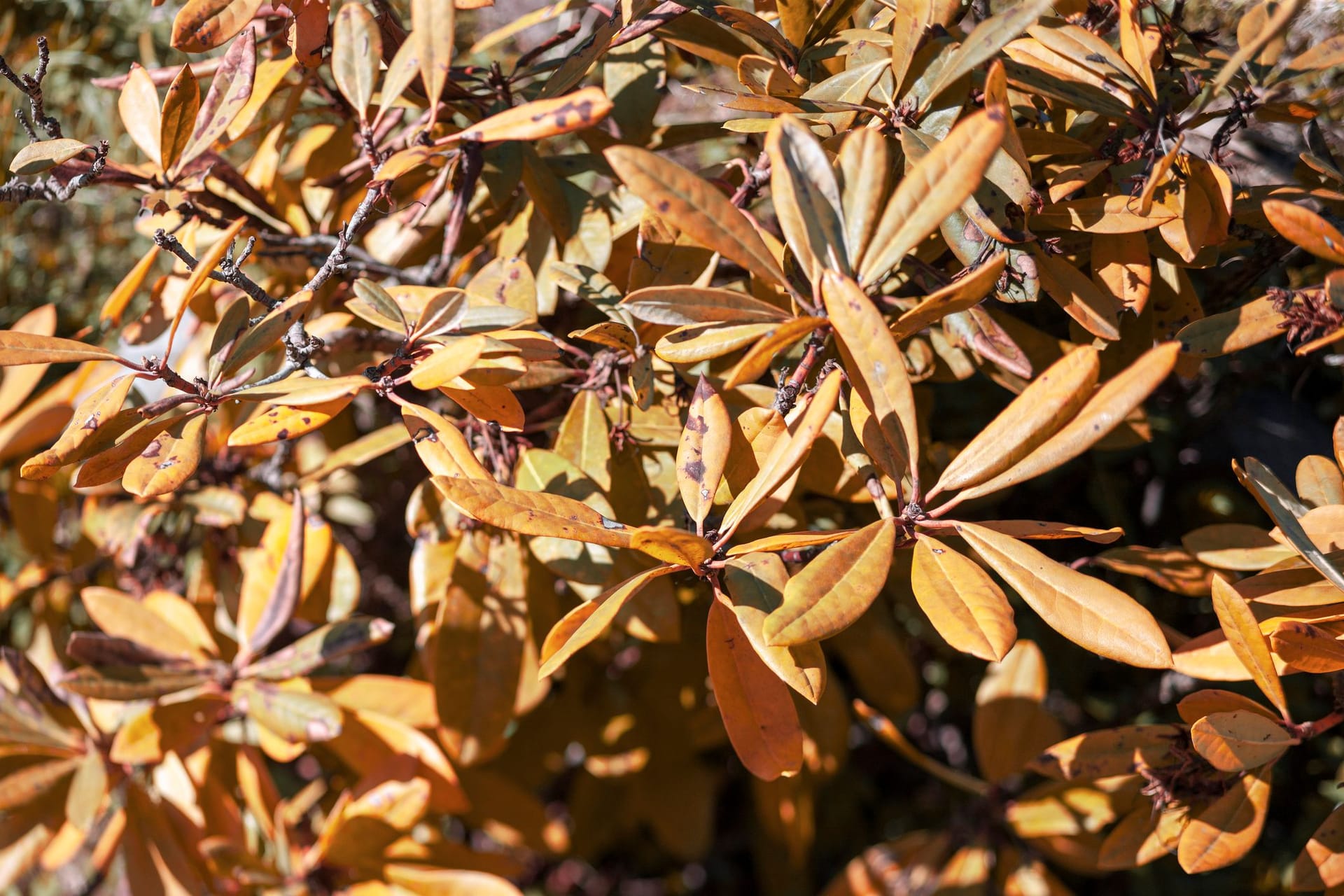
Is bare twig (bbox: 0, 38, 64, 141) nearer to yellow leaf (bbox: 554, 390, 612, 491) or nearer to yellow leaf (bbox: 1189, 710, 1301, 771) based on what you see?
yellow leaf (bbox: 554, 390, 612, 491)

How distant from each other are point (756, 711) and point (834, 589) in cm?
17

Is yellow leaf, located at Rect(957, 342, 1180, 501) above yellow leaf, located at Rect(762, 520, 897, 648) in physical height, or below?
above

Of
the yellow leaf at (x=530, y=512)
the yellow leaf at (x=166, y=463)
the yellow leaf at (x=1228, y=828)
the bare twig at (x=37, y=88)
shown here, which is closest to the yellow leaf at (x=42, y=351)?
the yellow leaf at (x=166, y=463)

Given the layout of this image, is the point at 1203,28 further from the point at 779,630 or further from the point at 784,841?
the point at 784,841

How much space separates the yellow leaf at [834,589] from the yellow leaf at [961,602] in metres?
0.04

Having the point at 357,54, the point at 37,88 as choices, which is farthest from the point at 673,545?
the point at 37,88

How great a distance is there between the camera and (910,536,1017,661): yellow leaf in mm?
502

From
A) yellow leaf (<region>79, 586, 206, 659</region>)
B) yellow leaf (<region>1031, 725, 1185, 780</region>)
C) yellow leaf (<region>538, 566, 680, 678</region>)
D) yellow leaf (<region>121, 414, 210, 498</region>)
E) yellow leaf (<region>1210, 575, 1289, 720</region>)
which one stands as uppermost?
yellow leaf (<region>121, 414, 210, 498</region>)

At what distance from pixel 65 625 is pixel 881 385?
1.40m

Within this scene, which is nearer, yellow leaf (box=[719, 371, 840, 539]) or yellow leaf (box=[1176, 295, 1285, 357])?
yellow leaf (box=[719, 371, 840, 539])

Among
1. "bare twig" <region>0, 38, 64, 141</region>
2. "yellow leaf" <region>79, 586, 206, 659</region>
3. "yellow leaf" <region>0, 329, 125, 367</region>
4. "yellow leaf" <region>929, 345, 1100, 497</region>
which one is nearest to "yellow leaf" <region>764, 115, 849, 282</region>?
"yellow leaf" <region>929, 345, 1100, 497</region>

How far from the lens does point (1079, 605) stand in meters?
0.54

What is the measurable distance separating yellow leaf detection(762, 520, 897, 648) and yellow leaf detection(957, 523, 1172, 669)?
0.08 meters

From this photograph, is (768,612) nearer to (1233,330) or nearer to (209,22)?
(1233,330)
